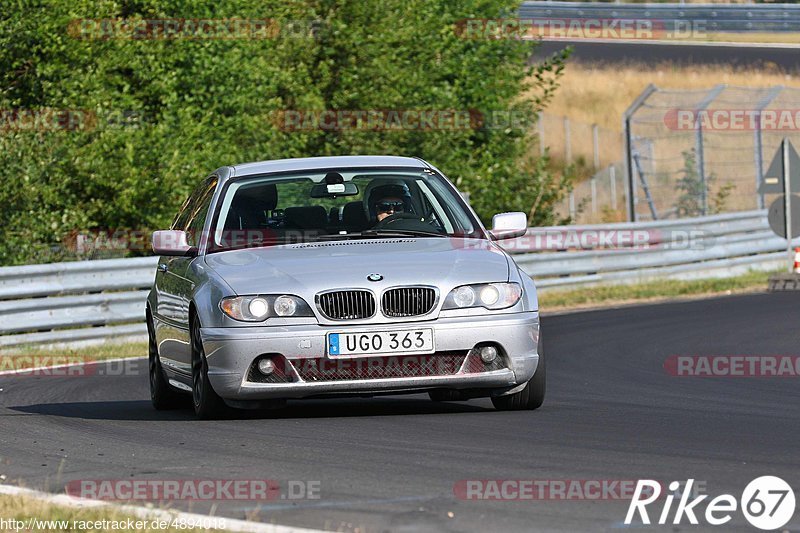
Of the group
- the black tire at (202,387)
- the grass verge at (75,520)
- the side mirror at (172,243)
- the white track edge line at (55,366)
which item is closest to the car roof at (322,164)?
the side mirror at (172,243)

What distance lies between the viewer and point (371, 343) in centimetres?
878

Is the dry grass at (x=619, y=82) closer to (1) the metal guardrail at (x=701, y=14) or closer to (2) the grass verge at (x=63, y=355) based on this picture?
(1) the metal guardrail at (x=701, y=14)

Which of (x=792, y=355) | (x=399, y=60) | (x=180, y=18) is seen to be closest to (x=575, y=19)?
(x=399, y=60)

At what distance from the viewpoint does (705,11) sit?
53406 mm

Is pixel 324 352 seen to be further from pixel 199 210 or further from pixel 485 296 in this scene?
pixel 199 210

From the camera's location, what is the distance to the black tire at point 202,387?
926cm

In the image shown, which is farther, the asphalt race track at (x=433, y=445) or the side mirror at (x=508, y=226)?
the side mirror at (x=508, y=226)

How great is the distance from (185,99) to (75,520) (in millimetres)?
18210

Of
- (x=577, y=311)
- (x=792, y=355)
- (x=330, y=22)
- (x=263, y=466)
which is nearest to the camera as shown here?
(x=263, y=466)

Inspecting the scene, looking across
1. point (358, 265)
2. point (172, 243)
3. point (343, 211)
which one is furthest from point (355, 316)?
point (172, 243)

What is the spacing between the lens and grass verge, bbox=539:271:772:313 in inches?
883

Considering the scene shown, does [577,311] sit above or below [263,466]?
below

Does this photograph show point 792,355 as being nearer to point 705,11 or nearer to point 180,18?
point 180,18

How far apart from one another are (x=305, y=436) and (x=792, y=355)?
6.36 metres
